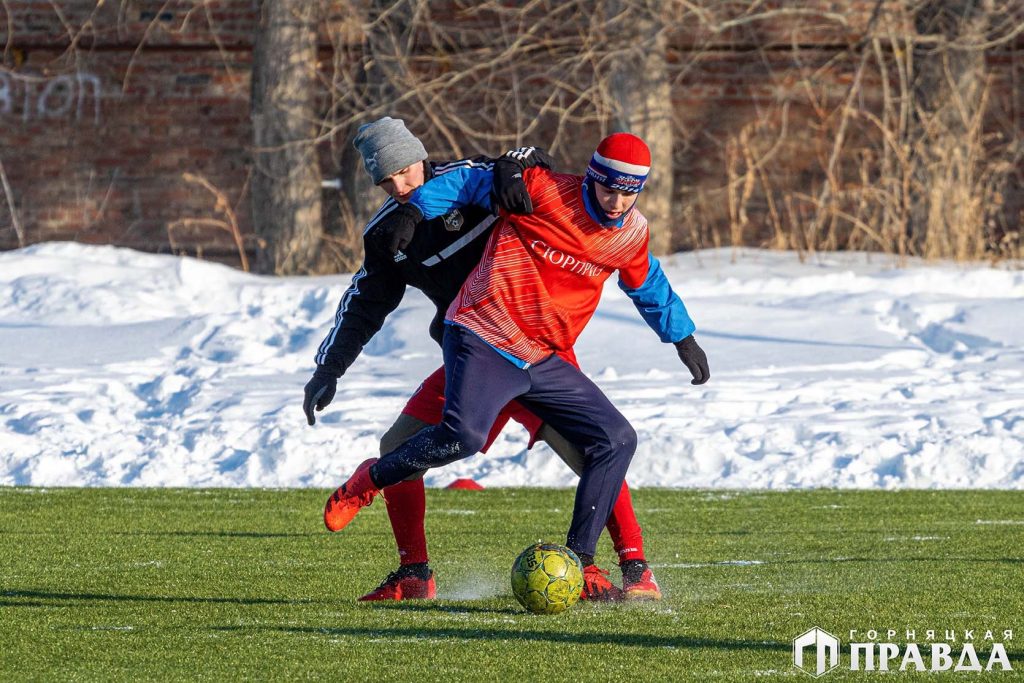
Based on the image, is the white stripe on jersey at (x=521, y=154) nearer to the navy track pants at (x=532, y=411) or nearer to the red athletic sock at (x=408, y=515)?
the navy track pants at (x=532, y=411)

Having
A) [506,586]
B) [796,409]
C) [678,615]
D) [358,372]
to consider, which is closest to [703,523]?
[506,586]

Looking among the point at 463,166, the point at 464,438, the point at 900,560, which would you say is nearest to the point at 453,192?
the point at 463,166

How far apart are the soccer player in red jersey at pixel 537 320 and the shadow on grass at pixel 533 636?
56cm

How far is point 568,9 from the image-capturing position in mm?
19625

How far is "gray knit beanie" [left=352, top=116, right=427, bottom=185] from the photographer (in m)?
5.99

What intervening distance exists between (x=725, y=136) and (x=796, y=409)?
7774 mm

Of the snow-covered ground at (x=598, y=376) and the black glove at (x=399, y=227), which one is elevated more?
the black glove at (x=399, y=227)

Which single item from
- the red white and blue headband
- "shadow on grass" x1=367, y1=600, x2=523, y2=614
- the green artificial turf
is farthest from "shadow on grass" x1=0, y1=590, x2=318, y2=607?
the red white and blue headband

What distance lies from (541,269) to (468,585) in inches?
58.7

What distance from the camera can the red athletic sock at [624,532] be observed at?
627 cm

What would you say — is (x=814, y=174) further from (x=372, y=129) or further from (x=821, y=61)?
(x=372, y=129)

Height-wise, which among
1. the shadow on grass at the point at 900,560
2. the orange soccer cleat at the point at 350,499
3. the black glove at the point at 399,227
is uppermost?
the black glove at the point at 399,227

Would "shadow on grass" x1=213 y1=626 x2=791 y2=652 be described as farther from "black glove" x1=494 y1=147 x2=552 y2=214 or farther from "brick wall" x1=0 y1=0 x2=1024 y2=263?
"brick wall" x1=0 y1=0 x2=1024 y2=263

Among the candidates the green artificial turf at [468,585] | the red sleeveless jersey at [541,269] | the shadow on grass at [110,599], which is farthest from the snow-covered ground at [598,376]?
the red sleeveless jersey at [541,269]
